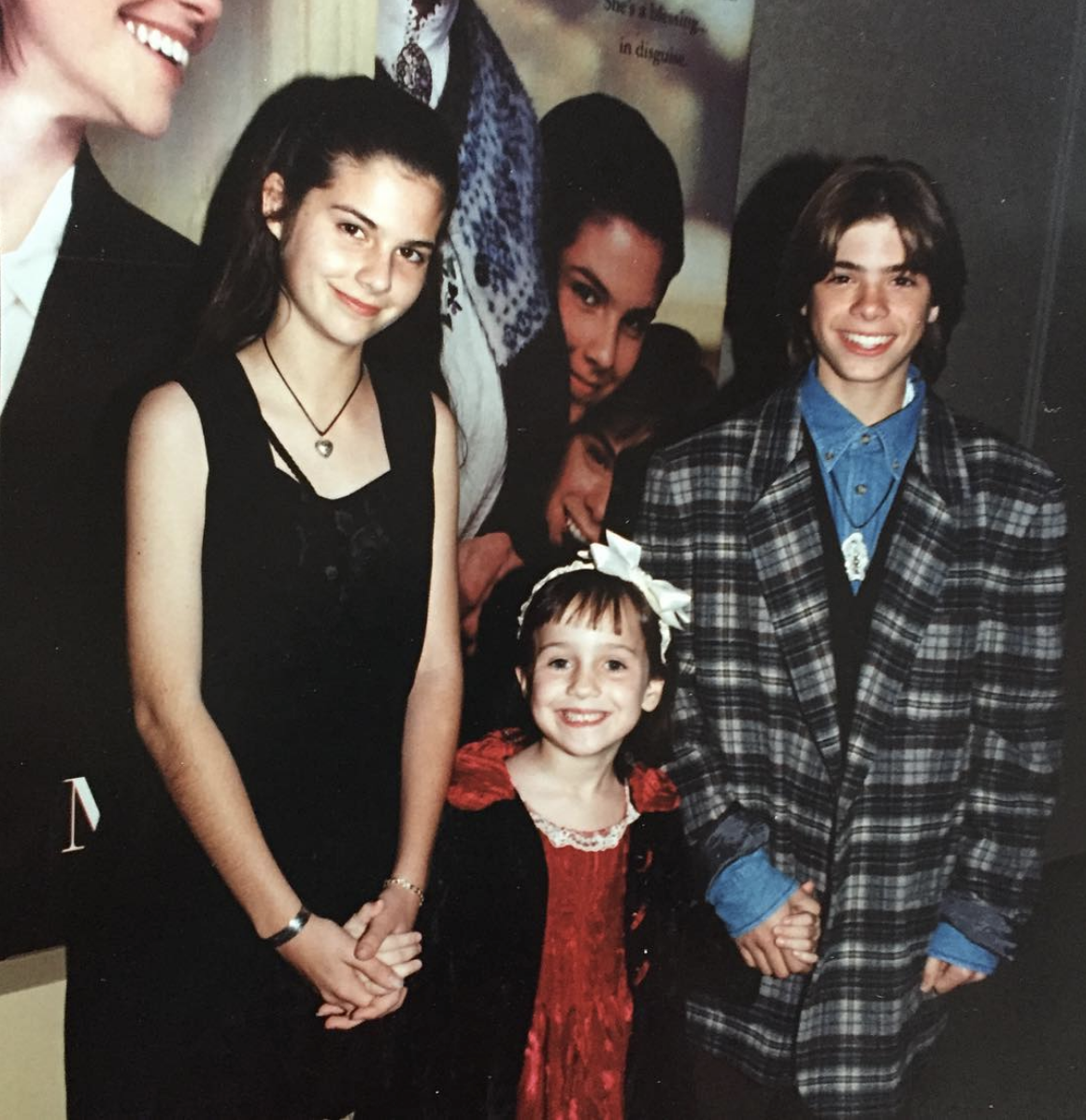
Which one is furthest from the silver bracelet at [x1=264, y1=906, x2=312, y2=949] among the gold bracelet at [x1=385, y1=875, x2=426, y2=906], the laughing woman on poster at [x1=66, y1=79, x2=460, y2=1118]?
the gold bracelet at [x1=385, y1=875, x2=426, y2=906]

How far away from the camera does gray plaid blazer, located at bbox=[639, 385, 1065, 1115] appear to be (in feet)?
4.66

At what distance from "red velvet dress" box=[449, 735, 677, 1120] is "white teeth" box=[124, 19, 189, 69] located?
775mm

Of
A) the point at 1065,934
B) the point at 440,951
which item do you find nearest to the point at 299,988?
the point at 440,951

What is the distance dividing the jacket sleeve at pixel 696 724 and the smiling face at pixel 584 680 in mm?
94

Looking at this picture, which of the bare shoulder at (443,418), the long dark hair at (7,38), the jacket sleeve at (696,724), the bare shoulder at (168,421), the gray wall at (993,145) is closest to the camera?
the long dark hair at (7,38)

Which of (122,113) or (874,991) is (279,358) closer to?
(122,113)

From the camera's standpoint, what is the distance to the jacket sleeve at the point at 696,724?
1.43 m

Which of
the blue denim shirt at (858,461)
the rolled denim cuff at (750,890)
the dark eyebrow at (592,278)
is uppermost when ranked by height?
the dark eyebrow at (592,278)

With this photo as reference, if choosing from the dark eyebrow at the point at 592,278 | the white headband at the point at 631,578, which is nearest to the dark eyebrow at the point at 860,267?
the dark eyebrow at the point at 592,278

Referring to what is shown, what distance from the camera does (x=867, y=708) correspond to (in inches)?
55.9

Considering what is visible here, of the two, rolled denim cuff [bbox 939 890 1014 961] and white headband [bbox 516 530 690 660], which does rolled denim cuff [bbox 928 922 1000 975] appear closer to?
rolled denim cuff [bbox 939 890 1014 961]

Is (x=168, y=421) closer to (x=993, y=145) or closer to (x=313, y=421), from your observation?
(x=313, y=421)

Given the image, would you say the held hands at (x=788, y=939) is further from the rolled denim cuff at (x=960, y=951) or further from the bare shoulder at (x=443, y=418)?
the bare shoulder at (x=443, y=418)

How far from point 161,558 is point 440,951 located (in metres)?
0.57
